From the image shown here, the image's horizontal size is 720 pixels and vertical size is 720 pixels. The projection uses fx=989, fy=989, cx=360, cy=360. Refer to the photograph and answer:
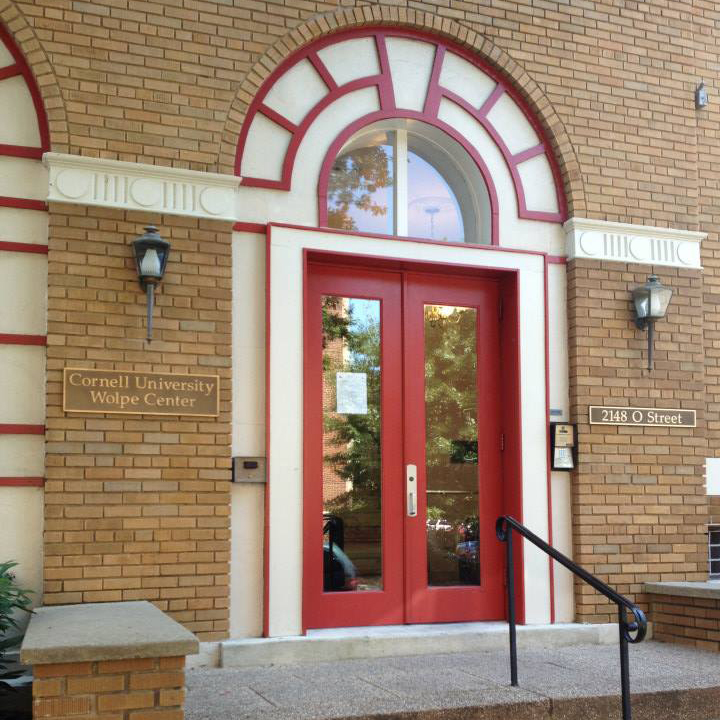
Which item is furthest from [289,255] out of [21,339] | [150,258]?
[21,339]

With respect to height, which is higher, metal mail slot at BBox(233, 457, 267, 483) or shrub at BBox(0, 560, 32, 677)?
metal mail slot at BBox(233, 457, 267, 483)

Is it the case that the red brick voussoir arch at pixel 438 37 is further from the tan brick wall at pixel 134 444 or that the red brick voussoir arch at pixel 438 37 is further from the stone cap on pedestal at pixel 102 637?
the stone cap on pedestal at pixel 102 637

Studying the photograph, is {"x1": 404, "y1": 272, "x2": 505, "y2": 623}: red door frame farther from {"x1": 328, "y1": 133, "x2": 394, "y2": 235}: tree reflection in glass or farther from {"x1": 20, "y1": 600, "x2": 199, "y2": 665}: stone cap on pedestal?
{"x1": 20, "y1": 600, "x2": 199, "y2": 665}: stone cap on pedestal

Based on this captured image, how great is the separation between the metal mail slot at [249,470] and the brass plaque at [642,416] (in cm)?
246

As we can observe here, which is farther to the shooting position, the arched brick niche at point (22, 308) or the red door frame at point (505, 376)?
the red door frame at point (505, 376)

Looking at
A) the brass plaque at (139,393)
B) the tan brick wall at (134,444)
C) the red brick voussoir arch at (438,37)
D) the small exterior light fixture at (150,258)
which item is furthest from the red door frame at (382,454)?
the red brick voussoir arch at (438,37)

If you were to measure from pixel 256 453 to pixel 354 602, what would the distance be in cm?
125

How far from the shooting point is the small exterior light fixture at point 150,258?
5.97m

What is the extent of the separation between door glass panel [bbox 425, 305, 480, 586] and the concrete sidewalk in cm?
78

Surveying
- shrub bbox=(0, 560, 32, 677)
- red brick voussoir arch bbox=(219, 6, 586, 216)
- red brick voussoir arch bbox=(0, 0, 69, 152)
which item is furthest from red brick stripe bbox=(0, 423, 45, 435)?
red brick voussoir arch bbox=(219, 6, 586, 216)

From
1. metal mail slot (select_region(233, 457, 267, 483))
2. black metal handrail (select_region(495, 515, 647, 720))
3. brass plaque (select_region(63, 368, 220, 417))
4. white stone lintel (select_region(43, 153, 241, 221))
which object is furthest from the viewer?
metal mail slot (select_region(233, 457, 267, 483))

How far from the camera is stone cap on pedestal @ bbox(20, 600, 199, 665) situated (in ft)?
14.0

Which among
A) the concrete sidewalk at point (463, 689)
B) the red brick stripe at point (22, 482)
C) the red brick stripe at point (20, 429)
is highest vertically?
the red brick stripe at point (20, 429)

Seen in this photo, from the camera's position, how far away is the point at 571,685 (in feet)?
18.3
